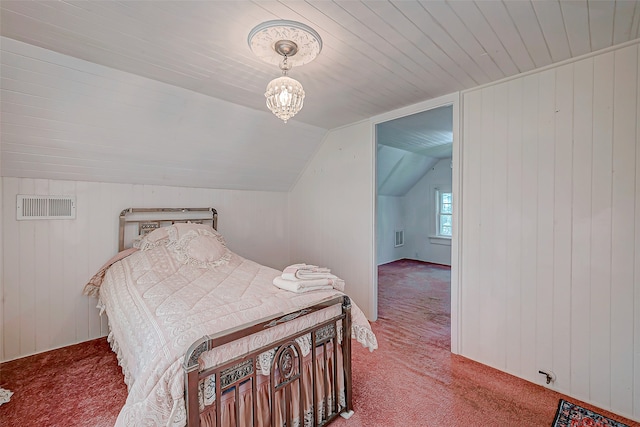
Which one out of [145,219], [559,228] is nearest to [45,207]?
[145,219]

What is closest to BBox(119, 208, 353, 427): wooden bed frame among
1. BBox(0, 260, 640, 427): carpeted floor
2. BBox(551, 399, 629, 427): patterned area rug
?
BBox(0, 260, 640, 427): carpeted floor

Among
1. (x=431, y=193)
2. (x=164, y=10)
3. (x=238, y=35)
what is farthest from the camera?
(x=431, y=193)

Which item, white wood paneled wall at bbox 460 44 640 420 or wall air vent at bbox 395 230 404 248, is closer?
white wood paneled wall at bbox 460 44 640 420

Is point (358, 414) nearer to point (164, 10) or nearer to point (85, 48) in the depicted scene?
point (164, 10)

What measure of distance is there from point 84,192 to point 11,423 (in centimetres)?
192

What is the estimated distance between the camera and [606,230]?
6.52ft

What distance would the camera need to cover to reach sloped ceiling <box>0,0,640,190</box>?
1535 millimetres

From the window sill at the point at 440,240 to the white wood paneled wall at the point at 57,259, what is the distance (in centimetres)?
566

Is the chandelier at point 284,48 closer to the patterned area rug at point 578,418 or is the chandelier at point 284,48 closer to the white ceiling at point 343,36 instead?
the white ceiling at point 343,36

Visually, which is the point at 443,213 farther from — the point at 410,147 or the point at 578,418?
the point at 578,418

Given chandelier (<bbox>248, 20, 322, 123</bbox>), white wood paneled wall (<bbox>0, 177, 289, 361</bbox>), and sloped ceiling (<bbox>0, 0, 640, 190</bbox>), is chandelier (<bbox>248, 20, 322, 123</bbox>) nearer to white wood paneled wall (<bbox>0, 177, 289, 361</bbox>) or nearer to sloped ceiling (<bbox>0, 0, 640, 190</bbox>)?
sloped ceiling (<bbox>0, 0, 640, 190</bbox>)

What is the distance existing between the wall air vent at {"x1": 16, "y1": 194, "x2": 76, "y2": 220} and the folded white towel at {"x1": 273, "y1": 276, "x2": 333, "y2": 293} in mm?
2347

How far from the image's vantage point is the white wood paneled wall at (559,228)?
75.7 inches

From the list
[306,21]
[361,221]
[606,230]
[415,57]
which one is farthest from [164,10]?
[606,230]
